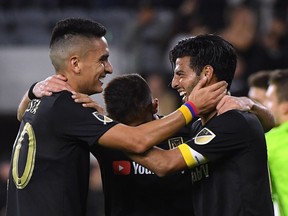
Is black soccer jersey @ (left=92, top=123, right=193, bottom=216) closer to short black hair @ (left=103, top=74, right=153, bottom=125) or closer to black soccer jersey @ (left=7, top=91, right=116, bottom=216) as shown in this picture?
short black hair @ (left=103, top=74, right=153, bottom=125)

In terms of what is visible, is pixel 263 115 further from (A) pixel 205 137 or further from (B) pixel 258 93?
(B) pixel 258 93

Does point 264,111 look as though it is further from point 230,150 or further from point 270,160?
point 230,150

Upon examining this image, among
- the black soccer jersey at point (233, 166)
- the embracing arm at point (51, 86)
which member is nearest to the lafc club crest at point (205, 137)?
the black soccer jersey at point (233, 166)

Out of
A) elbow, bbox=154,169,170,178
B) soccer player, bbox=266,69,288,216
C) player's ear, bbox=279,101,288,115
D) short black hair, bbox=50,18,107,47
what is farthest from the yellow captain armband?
player's ear, bbox=279,101,288,115

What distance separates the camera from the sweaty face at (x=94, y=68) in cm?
502

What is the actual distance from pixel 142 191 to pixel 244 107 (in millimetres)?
870

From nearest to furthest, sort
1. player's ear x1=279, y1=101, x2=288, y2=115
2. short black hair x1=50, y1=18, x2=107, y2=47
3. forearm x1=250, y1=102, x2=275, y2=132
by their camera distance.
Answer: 1. short black hair x1=50, y1=18, x2=107, y2=47
2. forearm x1=250, y1=102, x2=275, y2=132
3. player's ear x1=279, y1=101, x2=288, y2=115

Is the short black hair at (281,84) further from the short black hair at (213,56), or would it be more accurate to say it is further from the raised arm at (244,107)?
the short black hair at (213,56)

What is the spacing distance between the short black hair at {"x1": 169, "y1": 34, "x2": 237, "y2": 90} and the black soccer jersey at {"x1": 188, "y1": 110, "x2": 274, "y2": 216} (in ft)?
0.89

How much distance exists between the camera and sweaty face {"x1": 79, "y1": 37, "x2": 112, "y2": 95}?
5020 millimetres

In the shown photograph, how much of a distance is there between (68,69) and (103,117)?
1.36 ft

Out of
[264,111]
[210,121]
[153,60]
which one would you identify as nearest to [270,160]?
[264,111]

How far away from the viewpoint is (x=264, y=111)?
18.2 feet

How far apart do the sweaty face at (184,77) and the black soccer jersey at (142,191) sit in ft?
1.87
